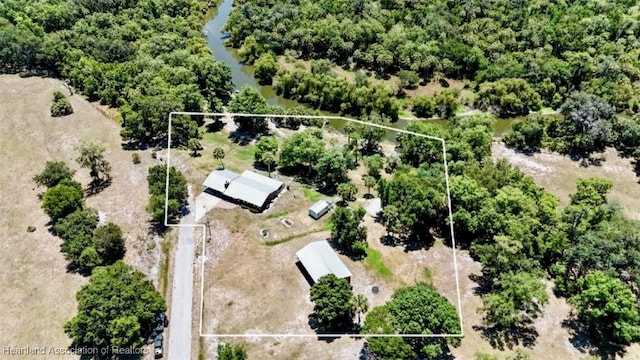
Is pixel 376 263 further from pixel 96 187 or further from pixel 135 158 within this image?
pixel 96 187

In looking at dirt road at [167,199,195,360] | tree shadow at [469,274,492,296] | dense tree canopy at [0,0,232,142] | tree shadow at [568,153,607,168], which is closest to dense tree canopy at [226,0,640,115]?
dense tree canopy at [0,0,232,142]

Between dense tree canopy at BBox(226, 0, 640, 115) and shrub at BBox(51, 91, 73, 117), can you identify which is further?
dense tree canopy at BBox(226, 0, 640, 115)

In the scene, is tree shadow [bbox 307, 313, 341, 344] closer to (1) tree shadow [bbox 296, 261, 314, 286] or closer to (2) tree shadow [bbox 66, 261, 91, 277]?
(1) tree shadow [bbox 296, 261, 314, 286]

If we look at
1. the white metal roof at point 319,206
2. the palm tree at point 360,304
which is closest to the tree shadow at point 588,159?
the white metal roof at point 319,206

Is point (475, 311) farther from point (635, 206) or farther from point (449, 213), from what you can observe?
point (635, 206)

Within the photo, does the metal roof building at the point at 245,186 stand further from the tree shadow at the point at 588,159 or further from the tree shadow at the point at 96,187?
the tree shadow at the point at 588,159

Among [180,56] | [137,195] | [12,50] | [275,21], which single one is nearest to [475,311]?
[137,195]
